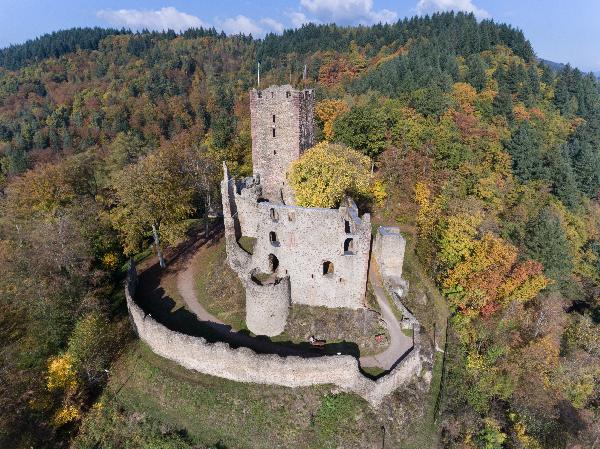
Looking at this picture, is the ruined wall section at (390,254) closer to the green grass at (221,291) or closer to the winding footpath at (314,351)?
the winding footpath at (314,351)

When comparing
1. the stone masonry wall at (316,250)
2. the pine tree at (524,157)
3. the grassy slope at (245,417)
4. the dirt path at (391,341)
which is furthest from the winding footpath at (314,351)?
the pine tree at (524,157)

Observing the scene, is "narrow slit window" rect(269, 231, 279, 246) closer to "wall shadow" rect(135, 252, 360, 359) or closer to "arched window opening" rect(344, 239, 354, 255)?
"arched window opening" rect(344, 239, 354, 255)

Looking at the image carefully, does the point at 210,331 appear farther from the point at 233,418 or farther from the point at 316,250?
the point at 316,250

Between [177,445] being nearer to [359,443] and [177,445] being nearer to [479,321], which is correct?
[359,443]

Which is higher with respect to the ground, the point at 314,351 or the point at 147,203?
the point at 147,203

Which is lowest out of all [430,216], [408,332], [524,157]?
[408,332]

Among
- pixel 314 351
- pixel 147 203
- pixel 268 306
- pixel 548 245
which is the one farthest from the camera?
pixel 548 245

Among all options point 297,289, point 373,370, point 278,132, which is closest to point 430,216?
point 297,289
